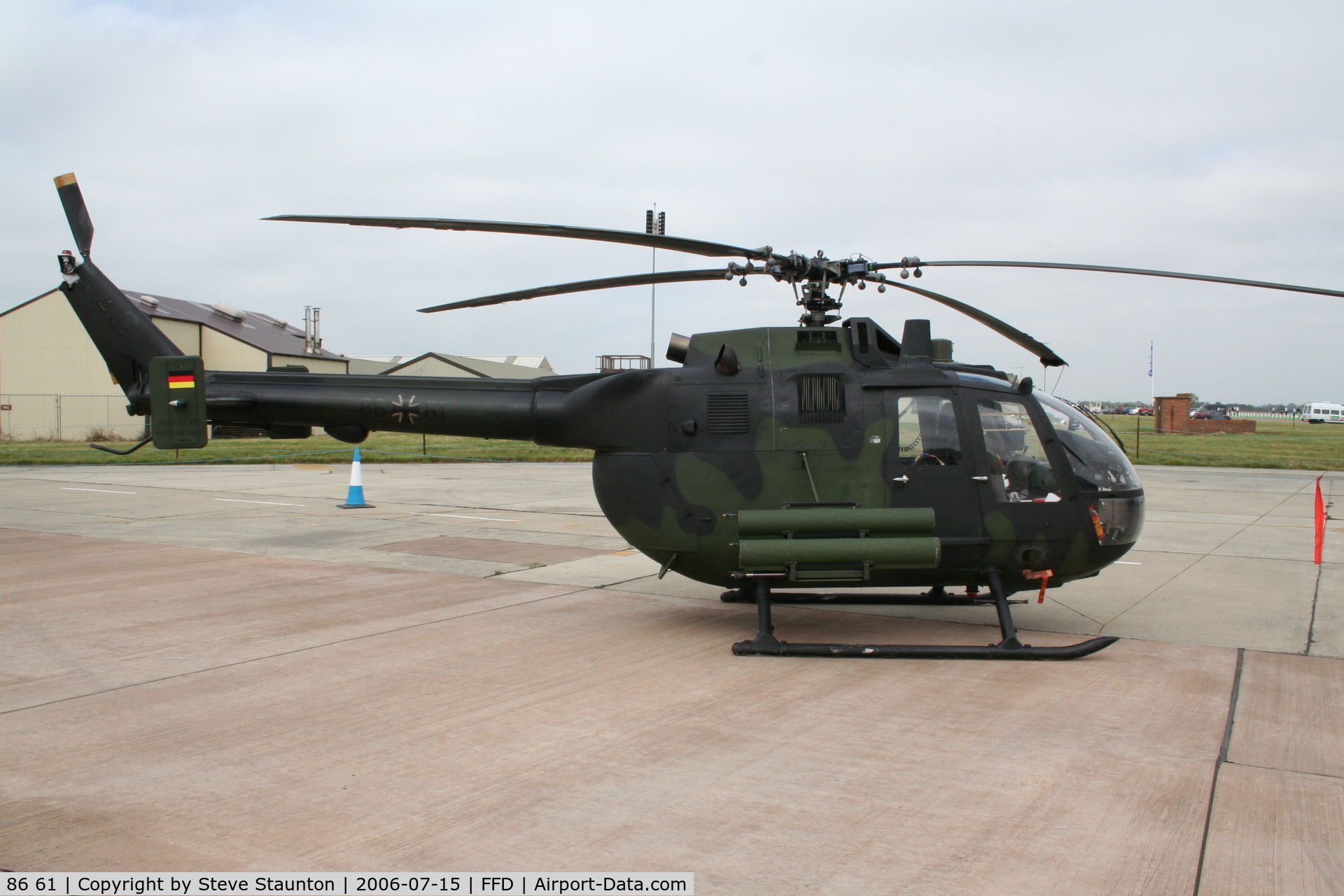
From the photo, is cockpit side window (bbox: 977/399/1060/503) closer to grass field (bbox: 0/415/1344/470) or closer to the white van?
grass field (bbox: 0/415/1344/470)

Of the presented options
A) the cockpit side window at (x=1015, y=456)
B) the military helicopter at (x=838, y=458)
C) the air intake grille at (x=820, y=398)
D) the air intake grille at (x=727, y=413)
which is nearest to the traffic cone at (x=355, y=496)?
the military helicopter at (x=838, y=458)

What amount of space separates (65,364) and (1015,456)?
144 feet

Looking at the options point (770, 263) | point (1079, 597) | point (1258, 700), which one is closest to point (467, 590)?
point (770, 263)

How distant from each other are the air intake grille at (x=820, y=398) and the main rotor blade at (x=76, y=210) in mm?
6785

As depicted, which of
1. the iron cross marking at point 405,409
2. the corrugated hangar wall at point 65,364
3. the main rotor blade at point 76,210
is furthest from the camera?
the corrugated hangar wall at point 65,364

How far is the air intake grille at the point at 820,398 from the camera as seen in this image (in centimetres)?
710

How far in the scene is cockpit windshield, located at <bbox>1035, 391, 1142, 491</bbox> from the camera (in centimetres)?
695

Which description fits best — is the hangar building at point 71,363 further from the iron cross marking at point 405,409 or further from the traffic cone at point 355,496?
the iron cross marking at point 405,409

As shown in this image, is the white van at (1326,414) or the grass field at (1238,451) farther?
the white van at (1326,414)

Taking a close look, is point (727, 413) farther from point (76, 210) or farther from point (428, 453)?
point (428, 453)

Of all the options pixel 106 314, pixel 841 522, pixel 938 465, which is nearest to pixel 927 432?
→ pixel 938 465

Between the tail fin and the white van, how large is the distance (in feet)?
341

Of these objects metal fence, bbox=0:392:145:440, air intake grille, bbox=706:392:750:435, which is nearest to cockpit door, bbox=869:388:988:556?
air intake grille, bbox=706:392:750:435

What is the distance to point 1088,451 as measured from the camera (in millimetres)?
7059
